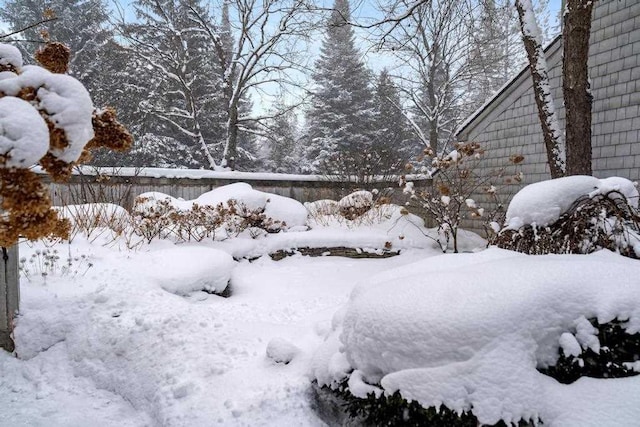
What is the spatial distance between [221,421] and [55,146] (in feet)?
6.21

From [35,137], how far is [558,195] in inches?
136

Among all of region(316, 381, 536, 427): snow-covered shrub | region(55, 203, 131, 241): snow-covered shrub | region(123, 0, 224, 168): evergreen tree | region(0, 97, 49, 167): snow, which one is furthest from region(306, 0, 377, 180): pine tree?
region(0, 97, 49, 167): snow

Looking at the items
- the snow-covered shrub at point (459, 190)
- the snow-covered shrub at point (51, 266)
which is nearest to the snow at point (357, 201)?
the snow-covered shrub at point (459, 190)

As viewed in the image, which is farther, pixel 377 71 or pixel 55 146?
pixel 377 71

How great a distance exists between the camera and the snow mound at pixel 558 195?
3090mm

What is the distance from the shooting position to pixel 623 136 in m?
6.41

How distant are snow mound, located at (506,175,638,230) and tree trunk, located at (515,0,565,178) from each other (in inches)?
125

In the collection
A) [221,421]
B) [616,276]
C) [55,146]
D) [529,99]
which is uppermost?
[529,99]

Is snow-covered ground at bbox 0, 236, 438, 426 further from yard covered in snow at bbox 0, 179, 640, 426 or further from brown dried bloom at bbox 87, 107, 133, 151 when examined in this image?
brown dried bloom at bbox 87, 107, 133, 151

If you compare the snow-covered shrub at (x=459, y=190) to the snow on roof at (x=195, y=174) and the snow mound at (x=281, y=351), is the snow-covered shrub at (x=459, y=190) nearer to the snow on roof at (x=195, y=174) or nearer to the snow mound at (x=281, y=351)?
the snow on roof at (x=195, y=174)

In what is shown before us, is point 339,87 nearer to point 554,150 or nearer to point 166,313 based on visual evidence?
point 554,150

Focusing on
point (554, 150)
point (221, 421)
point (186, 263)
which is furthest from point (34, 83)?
point (554, 150)

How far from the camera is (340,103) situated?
19.1 m

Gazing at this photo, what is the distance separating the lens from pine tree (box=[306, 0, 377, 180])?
18.8 meters
